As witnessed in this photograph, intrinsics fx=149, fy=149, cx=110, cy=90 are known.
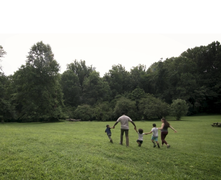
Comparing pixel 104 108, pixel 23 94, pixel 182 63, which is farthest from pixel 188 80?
pixel 23 94

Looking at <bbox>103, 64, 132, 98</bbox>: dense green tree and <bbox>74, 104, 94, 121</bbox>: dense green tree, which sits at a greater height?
<bbox>103, 64, 132, 98</bbox>: dense green tree

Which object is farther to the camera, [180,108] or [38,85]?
[180,108]

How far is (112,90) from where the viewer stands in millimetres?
61156

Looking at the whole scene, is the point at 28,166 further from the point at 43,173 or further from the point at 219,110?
the point at 219,110

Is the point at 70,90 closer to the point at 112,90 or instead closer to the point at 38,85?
the point at 112,90

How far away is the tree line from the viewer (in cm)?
3475

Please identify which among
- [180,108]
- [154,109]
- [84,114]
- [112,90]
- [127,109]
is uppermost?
[112,90]

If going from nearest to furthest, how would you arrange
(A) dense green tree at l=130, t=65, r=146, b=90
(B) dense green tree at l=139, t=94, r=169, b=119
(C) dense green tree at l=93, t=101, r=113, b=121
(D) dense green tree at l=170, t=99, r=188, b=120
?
1. (D) dense green tree at l=170, t=99, r=188, b=120
2. (B) dense green tree at l=139, t=94, r=169, b=119
3. (C) dense green tree at l=93, t=101, r=113, b=121
4. (A) dense green tree at l=130, t=65, r=146, b=90

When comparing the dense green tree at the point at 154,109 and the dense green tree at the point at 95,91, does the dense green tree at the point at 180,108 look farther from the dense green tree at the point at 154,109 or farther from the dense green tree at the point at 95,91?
the dense green tree at the point at 95,91

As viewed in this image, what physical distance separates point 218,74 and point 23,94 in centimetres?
6096

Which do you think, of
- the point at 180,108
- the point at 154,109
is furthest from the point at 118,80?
the point at 180,108

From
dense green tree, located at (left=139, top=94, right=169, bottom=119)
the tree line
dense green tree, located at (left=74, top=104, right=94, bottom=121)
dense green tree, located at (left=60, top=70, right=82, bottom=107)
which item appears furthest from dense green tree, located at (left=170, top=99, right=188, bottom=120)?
dense green tree, located at (left=60, top=70, right=82, bottom=107)

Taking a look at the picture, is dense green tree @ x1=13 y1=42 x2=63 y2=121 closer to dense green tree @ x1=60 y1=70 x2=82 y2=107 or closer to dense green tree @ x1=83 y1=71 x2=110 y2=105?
dense green tree @ x1=60 y1=70 x2=82 y2=107

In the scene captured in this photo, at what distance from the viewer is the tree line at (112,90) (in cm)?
3475
